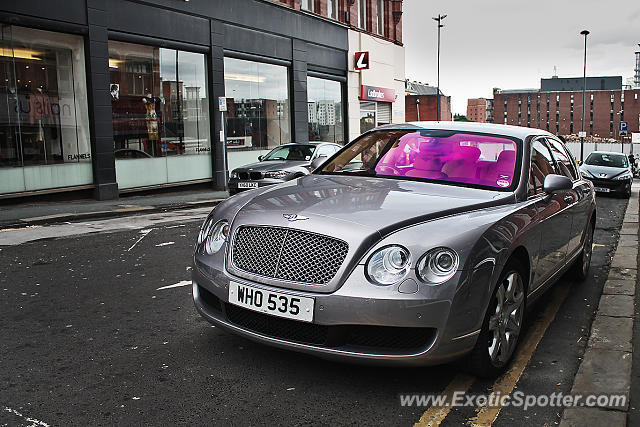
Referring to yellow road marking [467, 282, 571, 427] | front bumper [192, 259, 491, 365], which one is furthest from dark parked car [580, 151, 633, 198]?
front bumper [192, 259, 491, 365]

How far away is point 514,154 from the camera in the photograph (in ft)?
15.2

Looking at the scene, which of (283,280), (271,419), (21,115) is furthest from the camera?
(21,115)

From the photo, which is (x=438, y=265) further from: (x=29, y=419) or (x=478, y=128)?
(x=29, y=419)

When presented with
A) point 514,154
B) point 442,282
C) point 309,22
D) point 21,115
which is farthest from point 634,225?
point 309,22

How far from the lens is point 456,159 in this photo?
4609 millimetres

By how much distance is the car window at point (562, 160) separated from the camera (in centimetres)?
559

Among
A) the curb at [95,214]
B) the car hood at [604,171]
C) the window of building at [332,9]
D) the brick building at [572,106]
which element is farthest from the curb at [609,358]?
the brick building at [572,106]

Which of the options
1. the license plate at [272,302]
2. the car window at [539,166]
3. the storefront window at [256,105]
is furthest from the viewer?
the storefront window at [256,105]

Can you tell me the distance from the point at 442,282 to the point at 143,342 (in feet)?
7.44

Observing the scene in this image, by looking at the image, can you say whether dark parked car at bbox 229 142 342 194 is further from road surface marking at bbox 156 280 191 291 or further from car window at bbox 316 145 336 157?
road surface marking at bbox 156 280 191 291

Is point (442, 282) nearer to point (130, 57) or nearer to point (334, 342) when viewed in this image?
point (334, 342)

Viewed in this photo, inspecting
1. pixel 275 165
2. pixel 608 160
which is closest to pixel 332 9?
pixel 608 160

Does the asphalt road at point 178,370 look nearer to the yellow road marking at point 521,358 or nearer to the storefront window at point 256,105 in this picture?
the yellow road marking at point 521,358

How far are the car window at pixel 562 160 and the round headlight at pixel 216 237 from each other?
3226 mm
